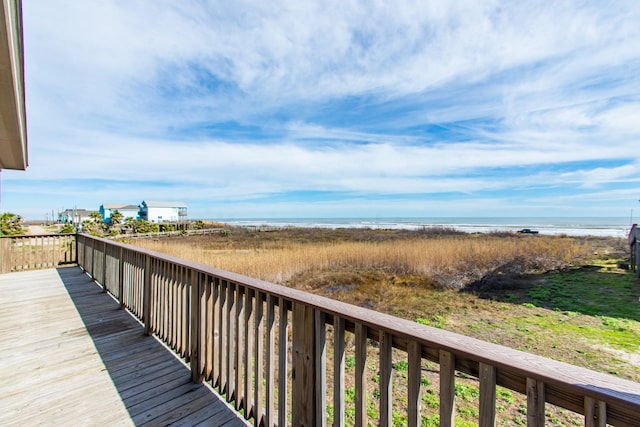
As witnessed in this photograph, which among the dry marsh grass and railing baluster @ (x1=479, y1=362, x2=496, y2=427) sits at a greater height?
railing baluster @ (x1=479, y1=362, x2=496, y2=427)

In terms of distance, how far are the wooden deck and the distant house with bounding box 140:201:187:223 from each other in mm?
47993

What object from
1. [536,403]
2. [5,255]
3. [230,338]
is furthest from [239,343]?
[5,255]

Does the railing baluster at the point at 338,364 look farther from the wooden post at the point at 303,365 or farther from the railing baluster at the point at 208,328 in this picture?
the railing baluster at the point at 208,328

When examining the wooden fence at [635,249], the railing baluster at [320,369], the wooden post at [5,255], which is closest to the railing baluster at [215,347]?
the railing baluster at [320,369]

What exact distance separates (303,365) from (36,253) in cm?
959

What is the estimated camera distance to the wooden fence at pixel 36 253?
6270mm

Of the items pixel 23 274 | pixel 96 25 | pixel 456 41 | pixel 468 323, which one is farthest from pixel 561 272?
pixel 23 274

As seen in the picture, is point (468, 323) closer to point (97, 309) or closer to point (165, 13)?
point (97, 309)

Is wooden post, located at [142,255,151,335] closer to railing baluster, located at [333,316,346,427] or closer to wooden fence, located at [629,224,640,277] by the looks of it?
railing baluster, located at [333,316,346,427]

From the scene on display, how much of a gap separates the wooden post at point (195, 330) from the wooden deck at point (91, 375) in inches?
4.0

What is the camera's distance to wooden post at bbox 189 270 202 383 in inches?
86.4

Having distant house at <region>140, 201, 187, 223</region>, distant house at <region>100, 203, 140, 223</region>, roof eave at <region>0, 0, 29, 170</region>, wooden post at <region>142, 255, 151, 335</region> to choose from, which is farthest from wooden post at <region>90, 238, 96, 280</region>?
distant house at <region>100, 203, 140, 223</region>

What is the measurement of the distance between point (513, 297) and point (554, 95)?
Result: 23.7 ft

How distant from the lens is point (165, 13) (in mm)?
4809
